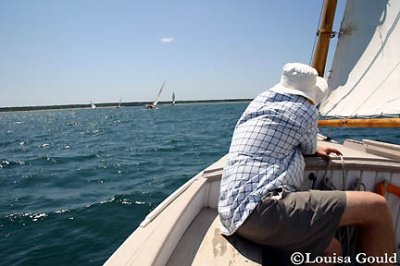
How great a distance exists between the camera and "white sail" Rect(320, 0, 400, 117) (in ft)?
9.53

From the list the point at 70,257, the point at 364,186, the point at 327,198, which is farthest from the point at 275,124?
the point at 70,257

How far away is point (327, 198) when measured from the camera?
170cm

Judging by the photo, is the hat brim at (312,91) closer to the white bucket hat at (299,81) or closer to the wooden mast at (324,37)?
the white bucket hat at (299,81)

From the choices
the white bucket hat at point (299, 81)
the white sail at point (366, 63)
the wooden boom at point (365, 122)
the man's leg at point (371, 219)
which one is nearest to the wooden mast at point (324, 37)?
the wooden boom at point (365, 122)

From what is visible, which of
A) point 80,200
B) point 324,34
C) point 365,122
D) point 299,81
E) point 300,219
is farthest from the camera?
point 80,200

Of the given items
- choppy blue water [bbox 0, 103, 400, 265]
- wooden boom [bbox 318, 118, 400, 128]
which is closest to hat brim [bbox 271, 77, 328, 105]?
wooden boom [bbox 318, 118, 400, 128]

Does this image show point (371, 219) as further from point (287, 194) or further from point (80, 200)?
point (80, 200)

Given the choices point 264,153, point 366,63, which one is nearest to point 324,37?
point 366,63

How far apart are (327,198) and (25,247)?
440 centimetres

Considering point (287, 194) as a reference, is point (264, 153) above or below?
above

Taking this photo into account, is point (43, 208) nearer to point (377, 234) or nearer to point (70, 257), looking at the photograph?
point (70, 257)

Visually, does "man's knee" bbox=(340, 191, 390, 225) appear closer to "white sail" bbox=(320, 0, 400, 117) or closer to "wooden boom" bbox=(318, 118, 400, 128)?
"wooden boom" bbox=(318, 118, 400, 128)

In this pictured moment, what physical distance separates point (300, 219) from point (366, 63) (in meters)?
2.37

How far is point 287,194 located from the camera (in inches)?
68.0
